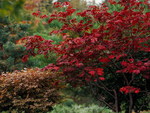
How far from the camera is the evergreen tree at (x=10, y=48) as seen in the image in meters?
9.68

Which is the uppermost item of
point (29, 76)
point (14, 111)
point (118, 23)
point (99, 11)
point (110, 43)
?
point (99, 11)

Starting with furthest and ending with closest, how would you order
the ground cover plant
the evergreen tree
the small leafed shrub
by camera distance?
the evergreen tree → the small leafed shrub → the ground cover plant

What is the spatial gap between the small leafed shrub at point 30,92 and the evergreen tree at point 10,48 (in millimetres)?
4429

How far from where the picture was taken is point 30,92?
191 inches

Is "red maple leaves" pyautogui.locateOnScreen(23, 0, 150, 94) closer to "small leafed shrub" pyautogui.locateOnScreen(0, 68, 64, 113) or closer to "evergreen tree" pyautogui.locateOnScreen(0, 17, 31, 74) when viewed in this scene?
"small leafed shrub" pyautogui.locateOnScreen(0, 68, 64, 113)

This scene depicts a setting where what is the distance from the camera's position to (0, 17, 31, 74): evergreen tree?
31.7 ft

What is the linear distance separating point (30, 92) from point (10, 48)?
557cm

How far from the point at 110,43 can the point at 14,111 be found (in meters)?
2.28

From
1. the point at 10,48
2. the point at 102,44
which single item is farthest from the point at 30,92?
the point at 10,48

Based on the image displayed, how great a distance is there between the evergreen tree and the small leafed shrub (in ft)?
14.5

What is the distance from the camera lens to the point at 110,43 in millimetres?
4152

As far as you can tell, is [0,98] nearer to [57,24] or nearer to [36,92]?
[36,92]

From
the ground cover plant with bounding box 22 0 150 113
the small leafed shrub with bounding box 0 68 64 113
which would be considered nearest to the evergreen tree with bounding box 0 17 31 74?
the small leafed shrub with bounding box 0 68 64 113

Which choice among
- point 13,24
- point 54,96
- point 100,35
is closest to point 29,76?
point 54,96
